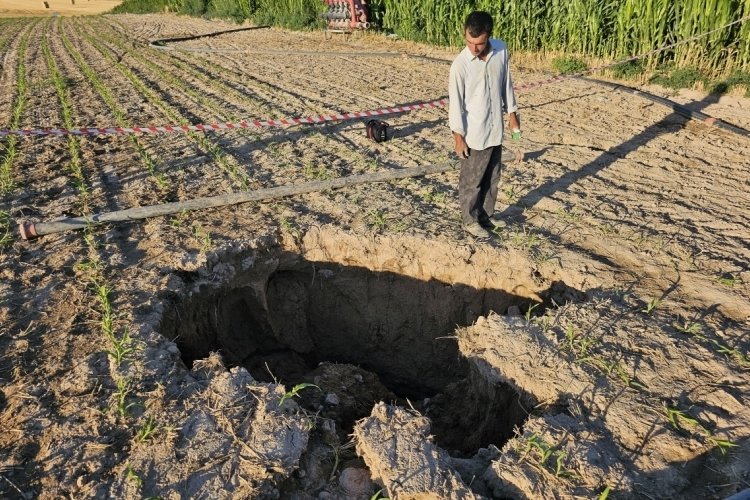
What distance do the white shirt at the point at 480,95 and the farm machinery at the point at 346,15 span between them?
44.4ft

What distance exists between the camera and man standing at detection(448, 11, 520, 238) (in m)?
4.12

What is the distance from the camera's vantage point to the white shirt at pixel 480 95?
420 centimetres

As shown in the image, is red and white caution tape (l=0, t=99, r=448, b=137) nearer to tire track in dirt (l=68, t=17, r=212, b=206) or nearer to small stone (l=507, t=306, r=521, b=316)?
tire track in dirt (l=68, t=17, r=212, b=206)

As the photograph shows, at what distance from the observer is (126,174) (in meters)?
6.49

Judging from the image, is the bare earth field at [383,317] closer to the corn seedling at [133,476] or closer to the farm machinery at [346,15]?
the corn seedling at [133,476]

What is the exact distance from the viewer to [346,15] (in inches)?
675

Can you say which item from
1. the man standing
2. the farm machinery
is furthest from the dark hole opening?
the farm machinery

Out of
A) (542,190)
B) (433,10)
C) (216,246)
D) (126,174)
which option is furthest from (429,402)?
(433,10)

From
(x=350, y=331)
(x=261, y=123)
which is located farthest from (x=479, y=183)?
(x=261, y=123)

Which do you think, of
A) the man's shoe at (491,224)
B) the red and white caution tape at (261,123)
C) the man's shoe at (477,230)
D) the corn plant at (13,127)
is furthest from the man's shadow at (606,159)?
the corn plant at (13,127)

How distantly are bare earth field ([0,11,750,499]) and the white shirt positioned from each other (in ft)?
3.09

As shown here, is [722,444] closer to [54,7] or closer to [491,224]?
[491,224]

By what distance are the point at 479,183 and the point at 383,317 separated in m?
1.56

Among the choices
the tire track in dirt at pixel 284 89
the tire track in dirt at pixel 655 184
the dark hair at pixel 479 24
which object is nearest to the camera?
the dark hair at pixel 479 24
